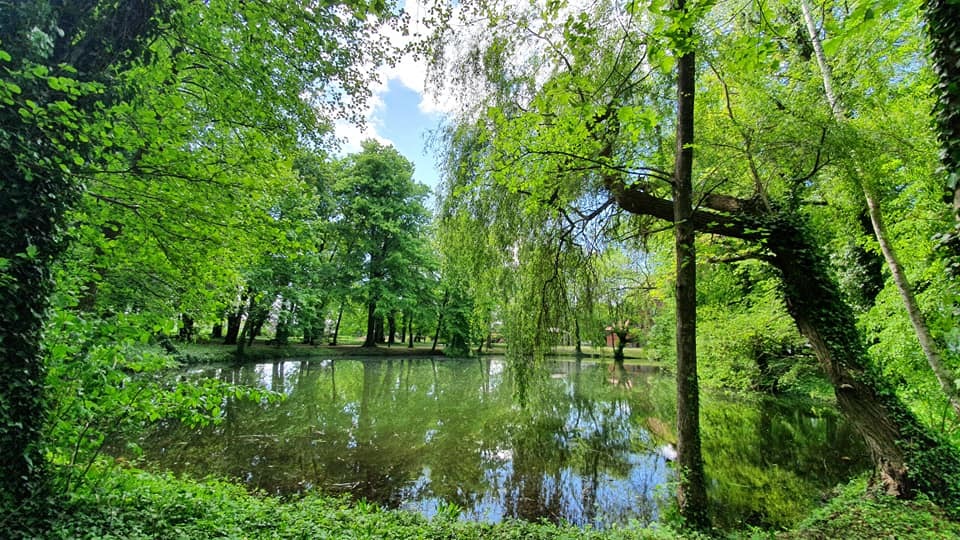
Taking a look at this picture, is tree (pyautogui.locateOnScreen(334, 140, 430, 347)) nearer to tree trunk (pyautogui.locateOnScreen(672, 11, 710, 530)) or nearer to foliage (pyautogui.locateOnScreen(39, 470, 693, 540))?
foliage (pyautogui.locateOnScreen(39, 470, 693, 540))

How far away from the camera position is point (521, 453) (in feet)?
20.2

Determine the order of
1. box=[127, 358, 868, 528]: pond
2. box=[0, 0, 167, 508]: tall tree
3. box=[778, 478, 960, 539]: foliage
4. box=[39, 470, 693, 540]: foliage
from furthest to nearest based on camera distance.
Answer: box=[127, 358, 868, 528]: pond
box=[778, 478, 960, 539]: foliage
box=[39, 470, 693, 540]: foliage
box=[0, 0, 167, 508]: tall tree

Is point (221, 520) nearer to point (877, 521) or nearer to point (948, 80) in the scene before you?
point (948, 80)

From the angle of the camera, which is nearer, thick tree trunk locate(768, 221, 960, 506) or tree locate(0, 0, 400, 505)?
tree locate(0, 0, 400, 505)

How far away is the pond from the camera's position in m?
4.64

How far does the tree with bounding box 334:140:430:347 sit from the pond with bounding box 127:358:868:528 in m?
8.98

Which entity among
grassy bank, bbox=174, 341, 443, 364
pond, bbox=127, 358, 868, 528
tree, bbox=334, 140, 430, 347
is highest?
tree, bbox=334, 140, 430, 347

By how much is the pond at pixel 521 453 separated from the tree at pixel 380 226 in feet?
29.5

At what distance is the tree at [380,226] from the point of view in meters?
18.5

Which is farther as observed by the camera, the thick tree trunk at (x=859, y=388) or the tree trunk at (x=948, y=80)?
the thick tree trunk at (x=859, y=388)

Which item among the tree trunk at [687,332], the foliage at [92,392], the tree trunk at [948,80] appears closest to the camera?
the tree trunk at [948,80]

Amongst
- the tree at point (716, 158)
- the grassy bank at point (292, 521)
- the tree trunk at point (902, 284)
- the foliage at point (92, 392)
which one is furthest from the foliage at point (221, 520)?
the tree trunk at point (902, 284)

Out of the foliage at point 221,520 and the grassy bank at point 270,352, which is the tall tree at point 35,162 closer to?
the foliage at point 221,520

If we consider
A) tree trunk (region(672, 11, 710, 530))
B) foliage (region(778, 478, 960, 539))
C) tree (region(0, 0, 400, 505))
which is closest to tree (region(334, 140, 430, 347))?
tree (region(0, 0, 400, 505))
